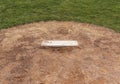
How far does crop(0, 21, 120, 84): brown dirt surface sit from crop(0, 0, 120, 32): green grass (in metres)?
0.56

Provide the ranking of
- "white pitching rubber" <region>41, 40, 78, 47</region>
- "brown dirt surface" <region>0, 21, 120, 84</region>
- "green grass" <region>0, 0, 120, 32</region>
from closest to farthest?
"brown dirt surface" <region>0, 21, 120, 84</region>, "white pitching rubber" <region>41, 40, 78, 47</region>, "green grass" <region>0, 0, 120, 32</region>

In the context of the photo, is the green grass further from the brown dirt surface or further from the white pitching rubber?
the white pitching rubber

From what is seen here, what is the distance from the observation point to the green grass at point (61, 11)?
29.3 ft

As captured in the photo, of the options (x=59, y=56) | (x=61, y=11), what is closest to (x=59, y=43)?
(x=59, y=56)

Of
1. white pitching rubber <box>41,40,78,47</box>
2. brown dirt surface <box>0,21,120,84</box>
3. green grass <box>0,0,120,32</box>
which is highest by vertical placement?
white pitching rubber <box>41,40,78,47</box>

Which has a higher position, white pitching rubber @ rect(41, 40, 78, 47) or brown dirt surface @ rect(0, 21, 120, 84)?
white pitching rubber @ rect(41, 40, 78, 47)

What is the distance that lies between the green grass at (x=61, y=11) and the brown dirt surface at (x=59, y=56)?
0.56 meters

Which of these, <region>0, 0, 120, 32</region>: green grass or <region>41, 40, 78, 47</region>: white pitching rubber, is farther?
<region>0, 0, 120, 32</region>: green grass

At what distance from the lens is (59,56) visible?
268 inches

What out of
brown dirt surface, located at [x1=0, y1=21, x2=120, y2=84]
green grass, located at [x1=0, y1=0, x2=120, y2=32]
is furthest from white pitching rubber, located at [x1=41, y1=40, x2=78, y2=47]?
green grass, located at [x1=0, y1=0, x2=120, y2=32]

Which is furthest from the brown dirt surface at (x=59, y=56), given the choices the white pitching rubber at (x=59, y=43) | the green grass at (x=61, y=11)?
the green grass at (x=61, y=11)

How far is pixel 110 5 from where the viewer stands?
1026 cm

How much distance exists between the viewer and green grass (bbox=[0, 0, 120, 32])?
895 centimetres

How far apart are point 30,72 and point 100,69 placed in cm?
168
